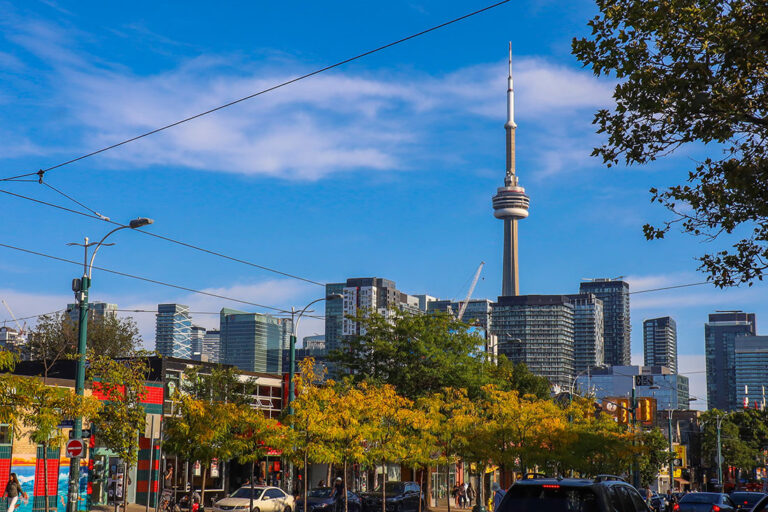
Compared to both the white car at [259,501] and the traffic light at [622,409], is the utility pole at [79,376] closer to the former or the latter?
the white car at [259,501]

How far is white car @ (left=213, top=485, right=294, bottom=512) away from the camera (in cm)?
3909

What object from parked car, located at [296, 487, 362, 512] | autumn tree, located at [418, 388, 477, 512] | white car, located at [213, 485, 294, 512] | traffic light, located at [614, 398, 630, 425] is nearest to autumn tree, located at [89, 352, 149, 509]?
white car, located at [213, 485, 294, 512]

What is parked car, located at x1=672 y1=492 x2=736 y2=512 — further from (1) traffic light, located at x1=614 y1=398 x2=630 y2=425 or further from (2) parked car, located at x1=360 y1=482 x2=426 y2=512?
(1) traffic light, located at x1=614 y1=398 x2=630 y2=425

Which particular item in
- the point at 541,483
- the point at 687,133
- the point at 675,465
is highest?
the point at 687,133

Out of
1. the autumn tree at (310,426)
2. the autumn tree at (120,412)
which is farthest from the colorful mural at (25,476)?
the autumn tree at (310,426)

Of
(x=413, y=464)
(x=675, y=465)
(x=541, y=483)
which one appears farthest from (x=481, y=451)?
(x=675, y=465)

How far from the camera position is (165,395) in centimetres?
4756

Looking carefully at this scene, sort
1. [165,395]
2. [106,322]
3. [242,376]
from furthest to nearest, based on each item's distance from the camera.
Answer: [106,322] < [242,376] < [165,395]

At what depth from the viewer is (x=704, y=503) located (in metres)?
33.8

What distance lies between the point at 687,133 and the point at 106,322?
73.3m

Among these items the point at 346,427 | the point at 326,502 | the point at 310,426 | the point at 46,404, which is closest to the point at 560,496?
the point at 46,404

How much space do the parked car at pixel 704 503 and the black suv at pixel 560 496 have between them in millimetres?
21386

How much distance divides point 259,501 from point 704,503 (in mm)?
18202

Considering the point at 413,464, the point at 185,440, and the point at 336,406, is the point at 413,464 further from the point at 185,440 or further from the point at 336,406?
the point at 185,440
